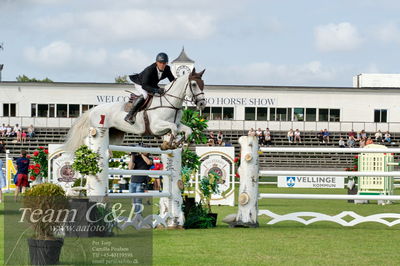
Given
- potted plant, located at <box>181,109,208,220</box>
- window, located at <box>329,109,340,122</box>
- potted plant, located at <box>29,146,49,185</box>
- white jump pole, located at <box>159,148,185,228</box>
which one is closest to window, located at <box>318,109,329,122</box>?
window, located at <box>329,109,340,122</box>

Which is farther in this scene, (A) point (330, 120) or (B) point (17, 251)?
(A) point (330, 120)

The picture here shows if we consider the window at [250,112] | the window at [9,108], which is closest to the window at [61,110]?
the window at [9,108]

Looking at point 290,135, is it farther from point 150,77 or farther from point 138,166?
point 150,77

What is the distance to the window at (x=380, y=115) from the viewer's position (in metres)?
65.9

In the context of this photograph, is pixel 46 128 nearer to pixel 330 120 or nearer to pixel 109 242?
pixel 330 120

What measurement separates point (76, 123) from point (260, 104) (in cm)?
5154

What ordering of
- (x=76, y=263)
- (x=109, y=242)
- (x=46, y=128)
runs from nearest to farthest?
(x=76, y=263)
(x=109, y=242)
(x=46, y=128)

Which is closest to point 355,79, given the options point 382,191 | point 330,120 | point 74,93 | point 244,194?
point 330,120

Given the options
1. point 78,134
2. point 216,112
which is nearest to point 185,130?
point 78,134

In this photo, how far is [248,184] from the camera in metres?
13.8

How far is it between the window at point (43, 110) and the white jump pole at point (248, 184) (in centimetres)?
5124

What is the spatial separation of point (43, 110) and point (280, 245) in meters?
54.9

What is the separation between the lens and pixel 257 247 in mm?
10445

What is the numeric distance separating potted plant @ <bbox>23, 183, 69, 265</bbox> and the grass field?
47.7 inches
